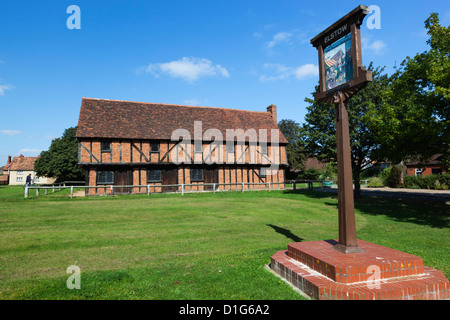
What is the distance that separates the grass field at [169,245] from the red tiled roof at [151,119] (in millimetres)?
11407

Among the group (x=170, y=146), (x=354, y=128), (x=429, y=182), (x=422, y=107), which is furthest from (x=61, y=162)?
(x=429, y=182)

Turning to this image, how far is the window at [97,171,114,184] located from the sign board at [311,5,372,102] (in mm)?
21654

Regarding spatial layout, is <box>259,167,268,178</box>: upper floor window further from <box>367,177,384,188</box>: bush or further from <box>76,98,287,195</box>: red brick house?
<box>367,177,384,188</box>: bush

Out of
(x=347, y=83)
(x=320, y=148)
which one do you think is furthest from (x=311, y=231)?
(x=320, y=148)

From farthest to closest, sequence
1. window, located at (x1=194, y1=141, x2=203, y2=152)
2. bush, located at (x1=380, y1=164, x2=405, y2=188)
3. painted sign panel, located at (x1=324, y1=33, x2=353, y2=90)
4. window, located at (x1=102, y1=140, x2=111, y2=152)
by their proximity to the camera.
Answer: bush, located at (x1=380, y1=164, x2=405, y2=188) → window, located at (x1=194, y1=141, x2=203, y2=152) → window, located at (x1=102, y1=140, x2=111, y2=152) → painted sign panel, located at (x1=324, y1=33, x2=353, y2=90)

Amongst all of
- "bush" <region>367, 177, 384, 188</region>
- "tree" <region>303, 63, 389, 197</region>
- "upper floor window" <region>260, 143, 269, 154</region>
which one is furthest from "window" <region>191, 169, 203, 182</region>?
"bush" <region>367, 177, 384, 188</region>

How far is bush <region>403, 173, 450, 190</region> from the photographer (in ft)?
104

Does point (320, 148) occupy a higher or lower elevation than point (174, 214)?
higher

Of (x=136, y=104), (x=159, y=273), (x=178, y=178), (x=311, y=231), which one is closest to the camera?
(x=159, y=273)

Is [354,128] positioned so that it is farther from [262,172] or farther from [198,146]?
[198,146]

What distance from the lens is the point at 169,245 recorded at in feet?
25.1
